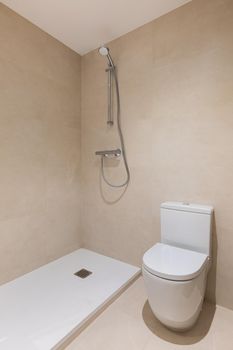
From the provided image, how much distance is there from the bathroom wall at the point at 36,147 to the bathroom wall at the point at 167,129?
0.22 meters

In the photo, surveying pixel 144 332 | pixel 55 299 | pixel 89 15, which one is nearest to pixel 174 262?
pixel 144 332

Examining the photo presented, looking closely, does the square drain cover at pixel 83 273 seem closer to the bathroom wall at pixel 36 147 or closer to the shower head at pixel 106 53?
the bathroom wall at pixel 36 147

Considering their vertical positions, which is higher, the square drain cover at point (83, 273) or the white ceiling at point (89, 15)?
the white ceiling at point (89, 15)

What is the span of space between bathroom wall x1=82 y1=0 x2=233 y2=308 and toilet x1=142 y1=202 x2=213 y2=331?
15 cm

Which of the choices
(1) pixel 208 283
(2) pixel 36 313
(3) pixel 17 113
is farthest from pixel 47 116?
(1) pixel 208 283

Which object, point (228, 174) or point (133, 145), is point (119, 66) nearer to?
point (133, 145)

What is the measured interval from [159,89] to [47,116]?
1.09m

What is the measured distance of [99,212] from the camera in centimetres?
218

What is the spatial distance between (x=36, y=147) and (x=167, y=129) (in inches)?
47.4

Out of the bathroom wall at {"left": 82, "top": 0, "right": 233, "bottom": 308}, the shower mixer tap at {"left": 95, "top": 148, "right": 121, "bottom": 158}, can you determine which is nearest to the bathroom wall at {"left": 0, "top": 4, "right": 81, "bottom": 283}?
the bathroom wall at {"left": 82, "top": 0, "right": 233, "bottom": 308}

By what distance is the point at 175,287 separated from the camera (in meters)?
1.12

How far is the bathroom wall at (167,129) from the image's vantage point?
1.46 m

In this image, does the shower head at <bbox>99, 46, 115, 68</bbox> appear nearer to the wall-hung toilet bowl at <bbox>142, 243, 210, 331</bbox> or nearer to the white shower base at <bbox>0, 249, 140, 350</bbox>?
the wall-hung toilet bowl at <bbox>142, 243, 210, 331</bbox>

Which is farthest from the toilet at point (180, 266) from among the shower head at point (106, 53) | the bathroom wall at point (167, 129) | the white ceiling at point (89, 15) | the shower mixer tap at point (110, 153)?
the white ceiling at point (89, 15)
